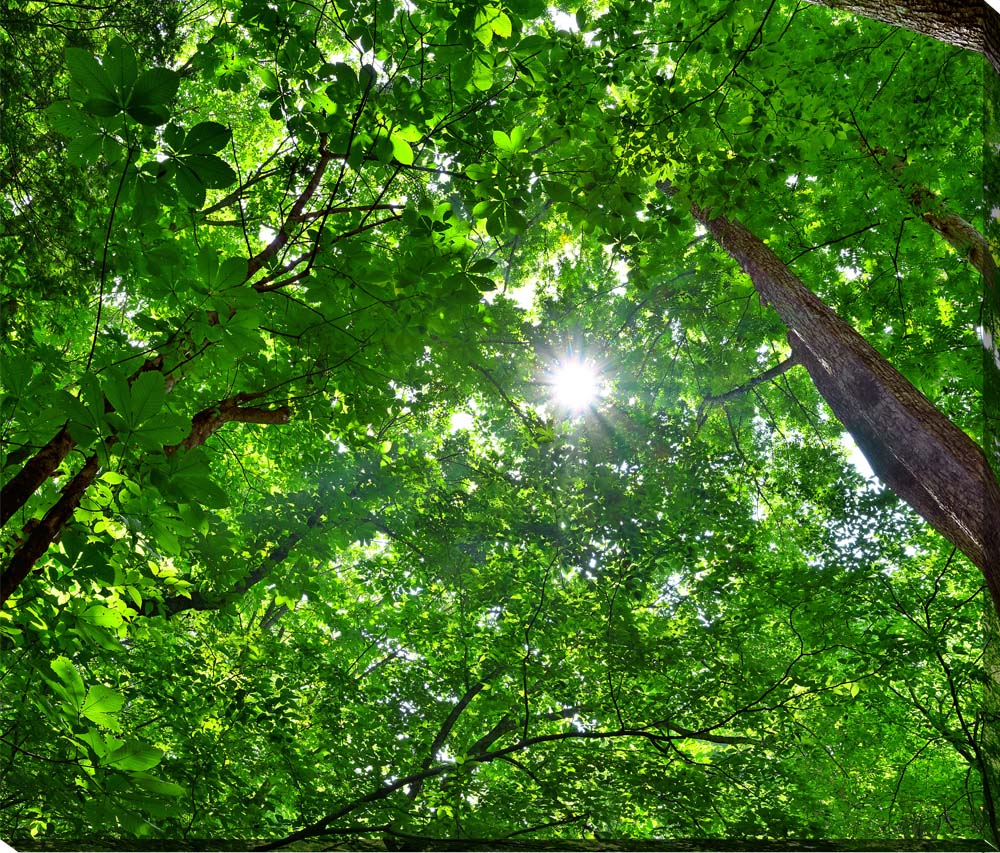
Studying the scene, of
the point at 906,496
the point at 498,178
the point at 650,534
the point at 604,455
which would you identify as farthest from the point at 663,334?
the point at 498,178

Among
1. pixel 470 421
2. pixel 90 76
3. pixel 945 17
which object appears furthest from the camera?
pixel 470 421

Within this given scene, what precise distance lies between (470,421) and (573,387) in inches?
86.5

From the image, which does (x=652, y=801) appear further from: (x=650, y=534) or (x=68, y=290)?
(x=68, y=290)

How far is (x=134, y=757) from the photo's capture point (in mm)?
1077

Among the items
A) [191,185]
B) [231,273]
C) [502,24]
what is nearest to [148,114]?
[191,185]

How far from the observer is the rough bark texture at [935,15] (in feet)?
5.95

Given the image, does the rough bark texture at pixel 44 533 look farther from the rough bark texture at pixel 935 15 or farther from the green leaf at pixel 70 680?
the rough bark texture at pixel 935 15

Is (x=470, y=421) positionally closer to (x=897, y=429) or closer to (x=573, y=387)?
(x=573, y=387)

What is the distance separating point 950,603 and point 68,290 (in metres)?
6.27

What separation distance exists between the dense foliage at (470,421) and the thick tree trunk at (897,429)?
0.29 ft

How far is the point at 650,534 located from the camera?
4.65 meters

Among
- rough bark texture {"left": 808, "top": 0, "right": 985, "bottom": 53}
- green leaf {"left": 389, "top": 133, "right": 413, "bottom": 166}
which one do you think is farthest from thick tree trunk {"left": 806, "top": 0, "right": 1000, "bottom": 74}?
green leaf {"left": 389, "top": 133, "right": 413, "bottom": 166}

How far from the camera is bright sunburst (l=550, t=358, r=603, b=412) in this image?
5.92 meters

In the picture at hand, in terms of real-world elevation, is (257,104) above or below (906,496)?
above
